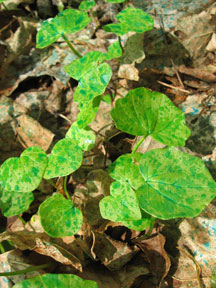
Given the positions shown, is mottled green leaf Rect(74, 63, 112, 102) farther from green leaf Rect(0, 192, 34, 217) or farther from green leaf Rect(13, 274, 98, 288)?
green leaf Rect(13, 274, 98, 288)

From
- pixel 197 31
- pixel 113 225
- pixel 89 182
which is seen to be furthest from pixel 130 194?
pixel 197 31

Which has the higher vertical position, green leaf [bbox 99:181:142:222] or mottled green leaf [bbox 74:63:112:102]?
mottled green leaf [bbox 74:63:112:102]

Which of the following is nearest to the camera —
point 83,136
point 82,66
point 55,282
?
point 55,282

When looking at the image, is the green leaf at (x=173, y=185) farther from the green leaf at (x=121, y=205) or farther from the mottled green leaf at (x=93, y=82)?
the mottled green leaf at (x=93, y=82)

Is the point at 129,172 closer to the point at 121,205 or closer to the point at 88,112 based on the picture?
the point at 121,205

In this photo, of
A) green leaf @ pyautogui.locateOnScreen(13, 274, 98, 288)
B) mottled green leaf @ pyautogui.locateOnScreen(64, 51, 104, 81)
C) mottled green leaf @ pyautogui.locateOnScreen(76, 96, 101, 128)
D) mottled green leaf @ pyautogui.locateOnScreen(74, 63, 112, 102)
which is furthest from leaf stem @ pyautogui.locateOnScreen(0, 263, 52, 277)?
mottled green leaf @ pyautogui.locateOnScreen(64, 51, 104, 81)

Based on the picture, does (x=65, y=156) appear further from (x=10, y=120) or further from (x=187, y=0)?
(x=187, y=0)

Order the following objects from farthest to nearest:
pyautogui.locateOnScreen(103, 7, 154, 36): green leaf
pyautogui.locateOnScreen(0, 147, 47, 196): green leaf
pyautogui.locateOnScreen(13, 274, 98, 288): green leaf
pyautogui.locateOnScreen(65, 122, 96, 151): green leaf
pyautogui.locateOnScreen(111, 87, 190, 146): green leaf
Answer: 1. pyautogui.locateOnScreen(103, 7, 154, 36): green leaf
2. pyautogui.locateOnScreen(65, 122, 96, 151): green leaf
3. pyautogui.locateOnScreen(111, 87, 190, 146): green leaf
4. pyautogui.locateOnScreen(0, 147, 47, 196): green leaf
5. pyautogui.locateOnScreen(13, 274, 98, 288): green leaf

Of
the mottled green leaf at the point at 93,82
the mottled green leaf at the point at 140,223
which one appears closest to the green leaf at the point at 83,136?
the mottled green leaf at the point at 93,82

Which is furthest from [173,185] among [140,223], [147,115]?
[147,115]
